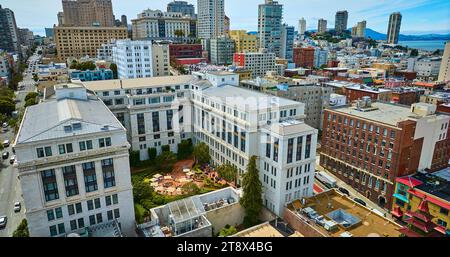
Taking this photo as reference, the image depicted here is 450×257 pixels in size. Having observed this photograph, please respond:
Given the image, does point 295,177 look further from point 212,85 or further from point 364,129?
point 212,85

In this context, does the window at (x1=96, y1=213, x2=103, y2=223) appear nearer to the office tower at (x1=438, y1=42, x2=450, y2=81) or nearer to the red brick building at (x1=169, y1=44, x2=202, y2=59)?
the red brick building at (x1=169, y1=44, x2=202, y2=59)

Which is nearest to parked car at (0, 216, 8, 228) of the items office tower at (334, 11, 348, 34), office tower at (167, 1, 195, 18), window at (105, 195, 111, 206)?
window at (105, 195, 111, 206)

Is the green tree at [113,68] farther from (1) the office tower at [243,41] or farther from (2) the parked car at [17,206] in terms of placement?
(2) the parked car at [17,206]

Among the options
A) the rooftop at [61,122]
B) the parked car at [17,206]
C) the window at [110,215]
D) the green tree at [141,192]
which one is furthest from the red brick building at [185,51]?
the window at [110,215]

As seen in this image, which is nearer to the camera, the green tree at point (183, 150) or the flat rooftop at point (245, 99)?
the flat rooftop at point (245, 99)

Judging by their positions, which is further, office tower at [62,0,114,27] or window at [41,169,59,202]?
office tower at [62,0,114,27]

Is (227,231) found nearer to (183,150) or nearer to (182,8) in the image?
(183,150)

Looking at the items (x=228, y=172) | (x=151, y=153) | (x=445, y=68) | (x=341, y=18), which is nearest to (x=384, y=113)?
(x=228, y=172)

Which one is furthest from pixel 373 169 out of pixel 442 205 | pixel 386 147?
pixel 442 205
